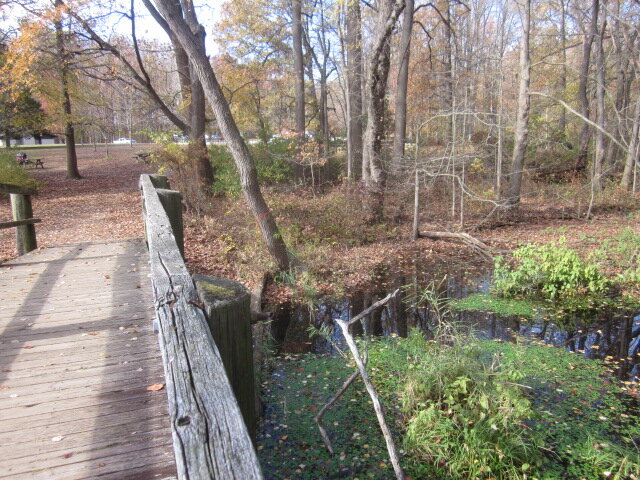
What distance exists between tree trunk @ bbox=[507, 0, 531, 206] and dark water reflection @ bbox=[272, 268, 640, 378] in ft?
18.6

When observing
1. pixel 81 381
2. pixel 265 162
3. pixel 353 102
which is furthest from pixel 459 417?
pixel 353 102

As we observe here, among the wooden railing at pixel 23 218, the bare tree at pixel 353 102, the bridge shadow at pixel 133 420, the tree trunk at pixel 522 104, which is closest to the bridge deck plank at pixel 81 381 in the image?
the bridge shadow at pixel 133 420

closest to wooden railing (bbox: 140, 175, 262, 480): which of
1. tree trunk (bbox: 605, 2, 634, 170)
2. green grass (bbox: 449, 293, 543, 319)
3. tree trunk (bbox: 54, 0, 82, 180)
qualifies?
green grass (bbox: 449, 293, 543, 319)

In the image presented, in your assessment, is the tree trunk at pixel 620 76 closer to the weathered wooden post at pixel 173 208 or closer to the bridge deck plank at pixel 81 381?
the weathered wooden post at pixel 173 208

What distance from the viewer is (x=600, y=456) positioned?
3602 mm

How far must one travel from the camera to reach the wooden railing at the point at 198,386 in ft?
3.49

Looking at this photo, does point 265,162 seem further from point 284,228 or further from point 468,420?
point 468,420

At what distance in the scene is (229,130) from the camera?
7840 mm

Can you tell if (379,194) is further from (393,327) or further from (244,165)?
(393,327)

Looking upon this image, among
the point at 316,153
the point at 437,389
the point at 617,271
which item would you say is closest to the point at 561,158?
the point at 316,153

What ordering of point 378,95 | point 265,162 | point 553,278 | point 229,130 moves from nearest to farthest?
point 553,278, point 229,130, point 378,95, point 265,162

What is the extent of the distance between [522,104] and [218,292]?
41.6 ft

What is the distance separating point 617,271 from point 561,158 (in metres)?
14.6

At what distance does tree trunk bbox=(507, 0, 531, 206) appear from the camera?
40.3ft
